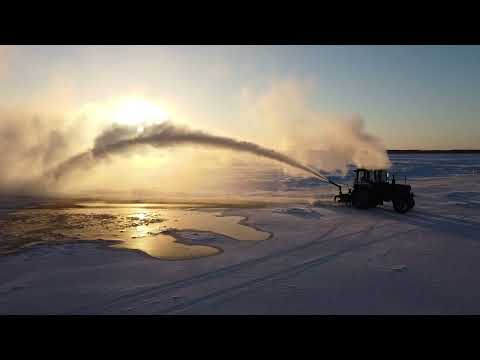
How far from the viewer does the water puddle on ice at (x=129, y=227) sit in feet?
34.1

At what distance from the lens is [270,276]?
790cm

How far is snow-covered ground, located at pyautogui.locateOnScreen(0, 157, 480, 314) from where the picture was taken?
6418mm

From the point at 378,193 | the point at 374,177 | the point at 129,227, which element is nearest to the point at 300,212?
the point at 378,193

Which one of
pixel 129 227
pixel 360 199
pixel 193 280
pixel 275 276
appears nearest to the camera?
pixel 193 280

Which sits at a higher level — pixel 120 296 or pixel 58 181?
pixel 58 181

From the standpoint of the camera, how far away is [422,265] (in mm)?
8742

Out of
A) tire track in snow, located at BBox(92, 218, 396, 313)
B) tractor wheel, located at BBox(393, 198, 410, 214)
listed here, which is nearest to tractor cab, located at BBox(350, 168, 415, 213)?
tractor wheel, located at BBox(393, 198, 410, 214)

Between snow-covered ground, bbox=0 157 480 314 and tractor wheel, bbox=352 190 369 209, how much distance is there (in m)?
4.90

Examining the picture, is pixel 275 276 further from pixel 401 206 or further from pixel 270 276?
pixel 401 206

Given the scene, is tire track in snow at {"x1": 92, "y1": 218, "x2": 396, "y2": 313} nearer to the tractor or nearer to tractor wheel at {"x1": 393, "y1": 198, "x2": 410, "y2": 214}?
the tractor

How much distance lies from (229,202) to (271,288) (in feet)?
42.3

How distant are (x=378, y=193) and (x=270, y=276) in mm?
11949
